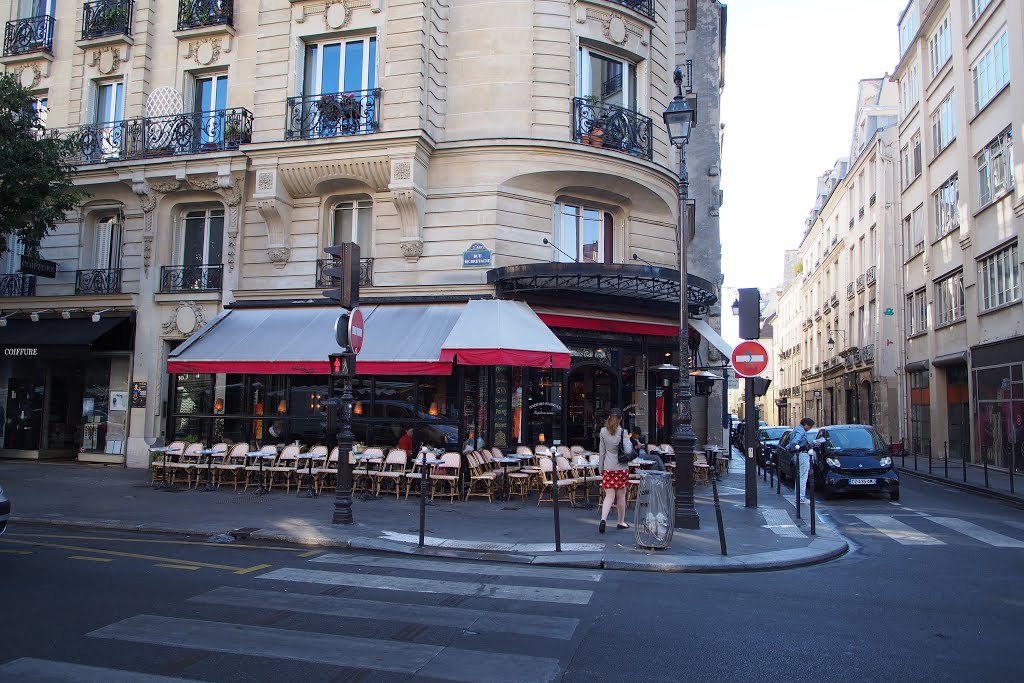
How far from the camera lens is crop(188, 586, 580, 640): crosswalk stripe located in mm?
5688

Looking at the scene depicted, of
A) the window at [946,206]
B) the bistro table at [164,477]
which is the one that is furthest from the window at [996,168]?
the bistro table at [164,477]

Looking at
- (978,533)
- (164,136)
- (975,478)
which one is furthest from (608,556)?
(975,478)

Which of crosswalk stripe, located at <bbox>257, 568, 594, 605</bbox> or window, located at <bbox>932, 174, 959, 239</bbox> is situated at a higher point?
window, located at <bbox>932, 174, 959, 239</bbox>

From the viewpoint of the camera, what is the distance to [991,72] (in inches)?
899

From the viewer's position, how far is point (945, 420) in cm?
2681

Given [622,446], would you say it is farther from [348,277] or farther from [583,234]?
[583,234]

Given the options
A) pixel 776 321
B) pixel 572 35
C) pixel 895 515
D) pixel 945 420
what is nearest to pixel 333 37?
pixel 572 35

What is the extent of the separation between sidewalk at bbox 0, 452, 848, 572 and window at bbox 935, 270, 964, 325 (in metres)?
15.7

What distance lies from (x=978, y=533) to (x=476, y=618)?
8762 millimetres

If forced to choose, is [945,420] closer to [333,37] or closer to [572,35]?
[572,35]

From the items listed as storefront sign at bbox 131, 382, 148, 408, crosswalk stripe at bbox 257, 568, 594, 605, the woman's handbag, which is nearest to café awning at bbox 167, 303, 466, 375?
storefront sign at bbox 131, 382, 148, 408

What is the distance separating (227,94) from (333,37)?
331 centimetres

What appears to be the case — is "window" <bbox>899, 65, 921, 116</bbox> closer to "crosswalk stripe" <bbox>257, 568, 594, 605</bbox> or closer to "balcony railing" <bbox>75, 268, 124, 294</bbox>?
"balcony railing" <bbox>75, 268, 124, 294</bbox>

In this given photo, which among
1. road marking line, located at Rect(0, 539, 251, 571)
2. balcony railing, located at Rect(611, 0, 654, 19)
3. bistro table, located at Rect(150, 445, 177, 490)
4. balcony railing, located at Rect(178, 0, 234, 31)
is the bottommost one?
road marking line, located at Rect(0, 539, 251, 571)
